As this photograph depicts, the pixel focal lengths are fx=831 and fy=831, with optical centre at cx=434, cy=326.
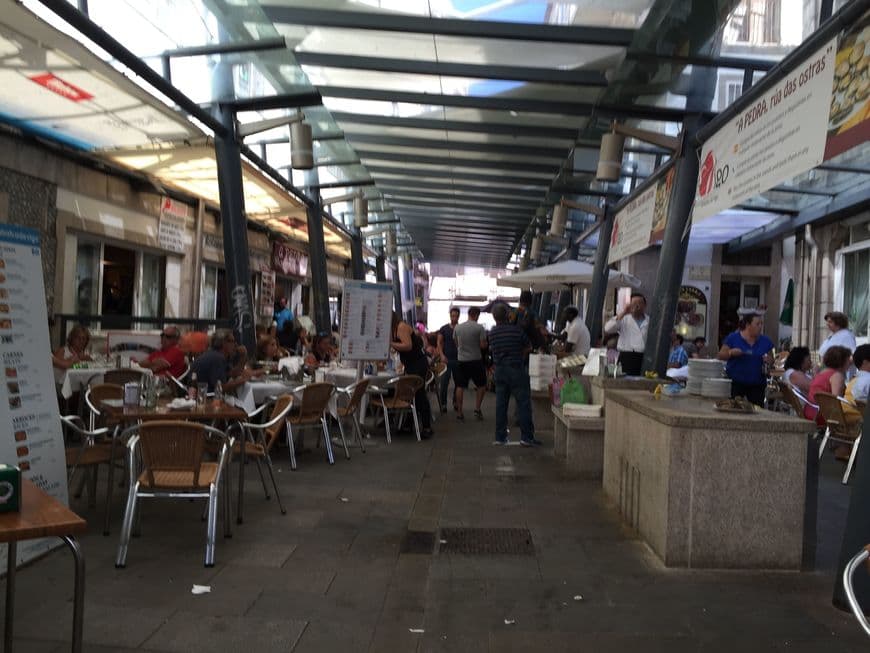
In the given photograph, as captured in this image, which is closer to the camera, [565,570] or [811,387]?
[565,570]

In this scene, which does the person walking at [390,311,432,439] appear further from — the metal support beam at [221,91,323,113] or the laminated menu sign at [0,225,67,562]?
the laminated menu sign at [0,225,67,562]

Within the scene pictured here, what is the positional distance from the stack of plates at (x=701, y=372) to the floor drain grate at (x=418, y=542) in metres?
2.14

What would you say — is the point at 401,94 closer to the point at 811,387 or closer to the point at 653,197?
the point at 653,197

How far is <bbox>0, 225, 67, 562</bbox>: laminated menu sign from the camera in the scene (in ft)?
13.8

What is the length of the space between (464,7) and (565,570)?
560cm

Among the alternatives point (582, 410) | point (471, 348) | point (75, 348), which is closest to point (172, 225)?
point (75, 348)

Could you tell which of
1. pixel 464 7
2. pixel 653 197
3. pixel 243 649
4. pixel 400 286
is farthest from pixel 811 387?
pixel 400 286

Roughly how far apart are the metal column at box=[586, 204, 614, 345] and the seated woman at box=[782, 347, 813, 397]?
491 centimetres

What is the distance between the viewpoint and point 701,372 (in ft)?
19.3

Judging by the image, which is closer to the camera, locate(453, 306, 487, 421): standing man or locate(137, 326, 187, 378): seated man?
locate(137, 326, 187, 378): seated man

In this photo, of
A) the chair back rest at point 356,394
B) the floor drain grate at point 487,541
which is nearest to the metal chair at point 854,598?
the floor drain grate at point 487,541

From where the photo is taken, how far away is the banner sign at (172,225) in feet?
45.4

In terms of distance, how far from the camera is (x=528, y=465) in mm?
8359

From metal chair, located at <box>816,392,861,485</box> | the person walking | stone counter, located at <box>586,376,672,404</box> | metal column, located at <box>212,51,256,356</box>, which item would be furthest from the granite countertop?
metal column, located at <box>212,51,256,356</box>
